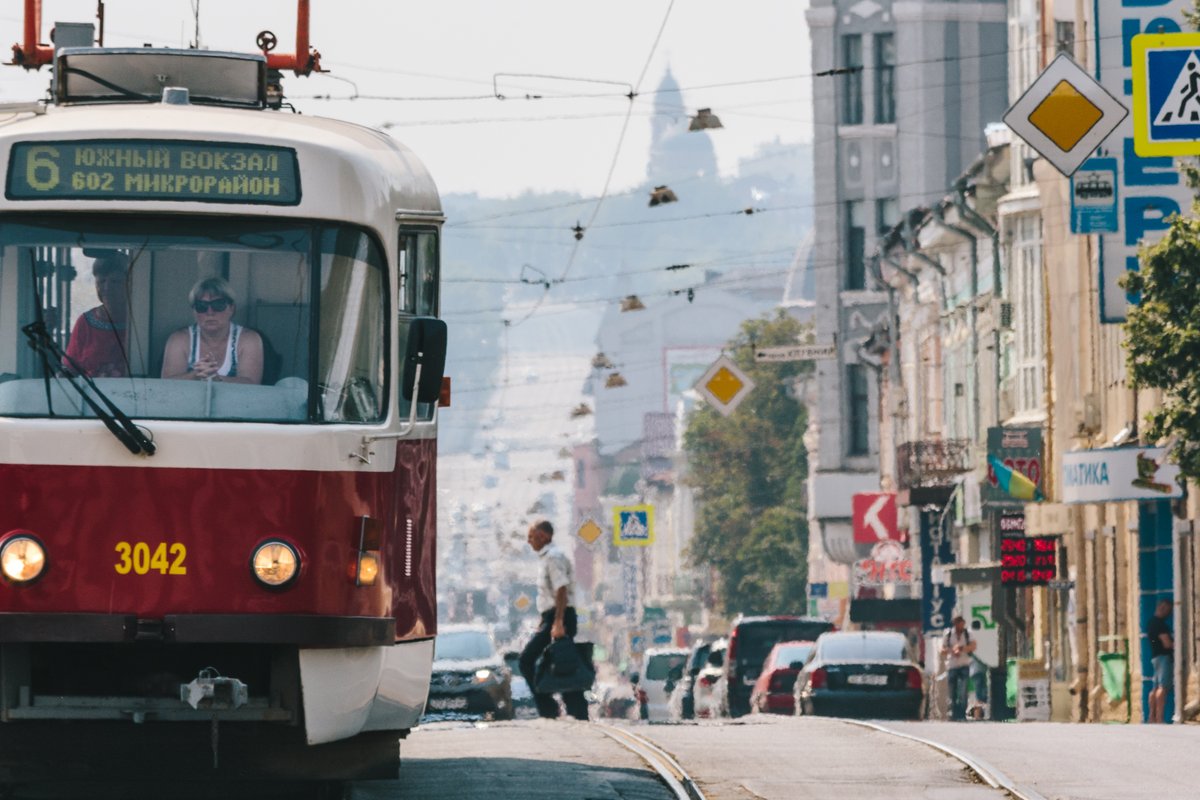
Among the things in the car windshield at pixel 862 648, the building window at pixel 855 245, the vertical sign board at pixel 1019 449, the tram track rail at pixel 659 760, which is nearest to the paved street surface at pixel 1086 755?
the tram track rail at pixel 659 760

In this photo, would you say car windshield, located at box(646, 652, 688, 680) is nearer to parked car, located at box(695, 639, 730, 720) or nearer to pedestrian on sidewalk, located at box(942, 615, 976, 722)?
parked car, located at box(695, 639, 730, 720)

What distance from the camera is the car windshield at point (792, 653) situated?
3691 centimetres

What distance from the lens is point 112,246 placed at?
1255 cm

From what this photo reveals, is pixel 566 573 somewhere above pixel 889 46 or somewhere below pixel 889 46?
below

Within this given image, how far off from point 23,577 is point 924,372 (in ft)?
178

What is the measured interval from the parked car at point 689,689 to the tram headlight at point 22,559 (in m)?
32.4

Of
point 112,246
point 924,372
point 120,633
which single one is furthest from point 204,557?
point 924,372

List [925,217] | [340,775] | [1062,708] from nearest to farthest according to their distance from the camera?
[340,775] < [1062,708] < [925,217]

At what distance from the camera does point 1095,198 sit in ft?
102

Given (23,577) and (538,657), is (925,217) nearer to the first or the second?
(538,657)

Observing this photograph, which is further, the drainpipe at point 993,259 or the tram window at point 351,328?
the drainpipe at point 993,259

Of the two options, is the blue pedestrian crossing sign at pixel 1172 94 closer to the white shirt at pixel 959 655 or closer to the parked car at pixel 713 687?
the parked car at pixel 713 687

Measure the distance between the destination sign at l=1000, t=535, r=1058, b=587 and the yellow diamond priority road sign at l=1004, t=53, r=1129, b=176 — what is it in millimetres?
17391

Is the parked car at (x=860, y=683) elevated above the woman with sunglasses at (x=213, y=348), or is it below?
below
